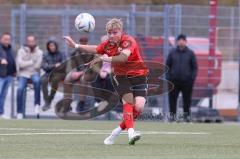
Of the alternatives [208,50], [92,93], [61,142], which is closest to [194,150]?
[61,142]

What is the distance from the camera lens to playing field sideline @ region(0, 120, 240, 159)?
11.3m

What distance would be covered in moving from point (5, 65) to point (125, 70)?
34.7 feet

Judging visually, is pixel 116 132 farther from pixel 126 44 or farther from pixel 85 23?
pixel 85 23

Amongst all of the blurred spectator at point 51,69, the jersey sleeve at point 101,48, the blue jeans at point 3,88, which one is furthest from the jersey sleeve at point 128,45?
the blue jeans at point 3,88

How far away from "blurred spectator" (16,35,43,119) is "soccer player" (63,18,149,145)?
10275mm

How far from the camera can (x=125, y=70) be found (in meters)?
13.4

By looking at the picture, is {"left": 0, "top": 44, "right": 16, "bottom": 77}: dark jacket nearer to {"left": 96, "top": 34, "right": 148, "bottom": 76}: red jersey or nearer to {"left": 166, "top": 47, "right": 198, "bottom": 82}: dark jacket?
{"left": 166, "top": 47, "right": 198, "bottom": 82}: dark jacket

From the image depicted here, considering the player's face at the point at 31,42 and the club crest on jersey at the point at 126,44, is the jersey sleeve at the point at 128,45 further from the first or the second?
the player's face at the point at 31,42

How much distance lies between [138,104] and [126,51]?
32.7 inches

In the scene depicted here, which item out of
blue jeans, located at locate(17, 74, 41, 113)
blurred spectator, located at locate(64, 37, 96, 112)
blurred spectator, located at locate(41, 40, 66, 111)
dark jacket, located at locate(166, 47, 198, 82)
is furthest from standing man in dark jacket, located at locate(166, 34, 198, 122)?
blue jeans, located at locate(17, 74, 41, 113)

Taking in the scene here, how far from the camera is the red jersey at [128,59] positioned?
1322 cm

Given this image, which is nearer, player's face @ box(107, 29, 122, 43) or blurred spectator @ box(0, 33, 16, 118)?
player's face @ box(107, 29, 122, 43)

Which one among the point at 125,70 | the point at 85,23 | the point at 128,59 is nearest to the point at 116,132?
the point at 125,70

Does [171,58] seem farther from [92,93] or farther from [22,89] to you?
[22,89]
